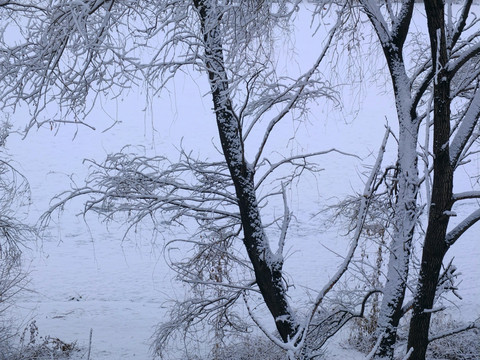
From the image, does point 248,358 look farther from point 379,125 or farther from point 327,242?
point 379,125

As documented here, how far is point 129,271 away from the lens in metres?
16.5

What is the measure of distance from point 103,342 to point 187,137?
18711mm

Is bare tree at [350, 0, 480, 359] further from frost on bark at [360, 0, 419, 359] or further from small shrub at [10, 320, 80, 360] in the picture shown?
small shrub at [10, 320, 80, 360]

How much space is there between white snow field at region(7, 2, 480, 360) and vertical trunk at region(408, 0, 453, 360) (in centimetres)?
61

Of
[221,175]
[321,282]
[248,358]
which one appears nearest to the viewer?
[221,175]

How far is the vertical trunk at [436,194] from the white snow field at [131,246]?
612mm

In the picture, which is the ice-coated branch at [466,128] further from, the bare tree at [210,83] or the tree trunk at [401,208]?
the bare tree at [210,83]

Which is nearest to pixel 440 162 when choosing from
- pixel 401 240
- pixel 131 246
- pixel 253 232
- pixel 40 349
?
pixel 401 240

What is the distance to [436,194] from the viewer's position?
525 cm

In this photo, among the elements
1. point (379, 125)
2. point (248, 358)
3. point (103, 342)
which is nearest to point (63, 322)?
point (103, 342)

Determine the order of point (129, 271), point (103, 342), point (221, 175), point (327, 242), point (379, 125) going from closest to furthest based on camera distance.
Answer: point (221, 175)
point (103, 342)
point (129, 271)
point (327, 242)
point (379, 125)

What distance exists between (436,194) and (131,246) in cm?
1496

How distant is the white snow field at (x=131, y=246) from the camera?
1183cm

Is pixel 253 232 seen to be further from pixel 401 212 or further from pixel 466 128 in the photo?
pixel 466 128
